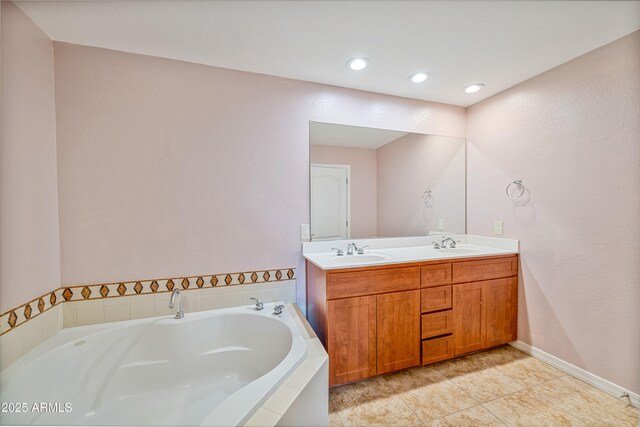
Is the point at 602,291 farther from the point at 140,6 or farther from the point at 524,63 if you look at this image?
the point at 140,6

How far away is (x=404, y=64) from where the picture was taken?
6.12 ft

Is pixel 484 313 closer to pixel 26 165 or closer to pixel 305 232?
pixel 305 232

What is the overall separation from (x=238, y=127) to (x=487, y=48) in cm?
178

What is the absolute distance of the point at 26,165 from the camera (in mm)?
1354

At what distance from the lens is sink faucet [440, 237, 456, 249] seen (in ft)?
8.19

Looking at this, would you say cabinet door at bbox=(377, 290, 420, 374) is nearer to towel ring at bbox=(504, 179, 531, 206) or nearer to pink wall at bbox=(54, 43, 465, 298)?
pink wall at bbox=(54, 43, 465, 298)

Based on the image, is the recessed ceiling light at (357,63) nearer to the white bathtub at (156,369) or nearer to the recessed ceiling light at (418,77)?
the recessed ceiling light at (418,77)

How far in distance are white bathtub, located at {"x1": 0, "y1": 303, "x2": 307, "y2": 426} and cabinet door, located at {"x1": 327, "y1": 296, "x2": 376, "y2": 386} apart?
0.90 ft

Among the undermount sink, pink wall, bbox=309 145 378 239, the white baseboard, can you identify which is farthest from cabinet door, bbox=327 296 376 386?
the white baseboard

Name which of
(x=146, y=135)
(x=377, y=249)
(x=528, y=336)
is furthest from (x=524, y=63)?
(x=146, y=135)

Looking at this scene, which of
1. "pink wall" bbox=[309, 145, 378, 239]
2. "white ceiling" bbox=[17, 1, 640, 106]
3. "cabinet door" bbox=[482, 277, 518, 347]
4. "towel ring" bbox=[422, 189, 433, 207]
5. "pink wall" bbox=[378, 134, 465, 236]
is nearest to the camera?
"white ceiling" bbox=[17, 1, 640, 106]

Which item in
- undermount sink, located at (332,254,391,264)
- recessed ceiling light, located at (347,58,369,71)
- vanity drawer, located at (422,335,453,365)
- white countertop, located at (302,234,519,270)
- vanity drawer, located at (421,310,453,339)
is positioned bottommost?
vanity drawer, located at (422,335,453,365)

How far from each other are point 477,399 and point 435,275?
791mm

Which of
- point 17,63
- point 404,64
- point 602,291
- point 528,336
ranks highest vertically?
point 404,64
